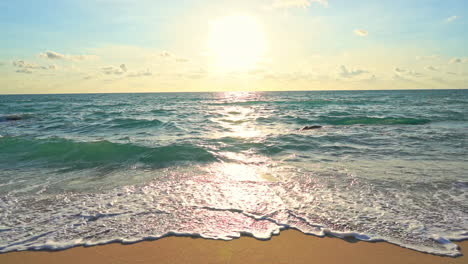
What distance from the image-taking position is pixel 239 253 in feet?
10.6

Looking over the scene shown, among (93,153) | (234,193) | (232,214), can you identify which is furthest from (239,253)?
(93,153)

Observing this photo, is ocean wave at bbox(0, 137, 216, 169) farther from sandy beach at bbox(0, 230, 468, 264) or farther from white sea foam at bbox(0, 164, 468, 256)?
sandy beach at bbox(0, 230, 468, 264)

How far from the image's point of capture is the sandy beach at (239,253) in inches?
123

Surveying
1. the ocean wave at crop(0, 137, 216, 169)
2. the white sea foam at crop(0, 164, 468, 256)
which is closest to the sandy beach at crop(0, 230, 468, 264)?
the white sea foam at crop(0, 164, 468, 256)

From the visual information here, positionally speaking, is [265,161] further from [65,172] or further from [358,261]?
[65,172]

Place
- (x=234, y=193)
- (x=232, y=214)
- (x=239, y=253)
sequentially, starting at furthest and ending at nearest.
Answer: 1. (x=234, y=193)
2. (x=232, y=214)
3. (x=239, y=253)

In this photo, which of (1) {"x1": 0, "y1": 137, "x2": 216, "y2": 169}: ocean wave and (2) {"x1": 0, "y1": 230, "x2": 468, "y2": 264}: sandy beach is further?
(1) {"x1": 0, "y1": 137, "x2": 216, "y2": 169}: ocean wave

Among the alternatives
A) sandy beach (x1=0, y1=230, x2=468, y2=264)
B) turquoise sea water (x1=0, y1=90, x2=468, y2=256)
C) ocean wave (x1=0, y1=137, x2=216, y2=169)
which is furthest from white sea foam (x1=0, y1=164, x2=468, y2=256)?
ocean wave (x1=0, y1=137, x2=216, y2=169)

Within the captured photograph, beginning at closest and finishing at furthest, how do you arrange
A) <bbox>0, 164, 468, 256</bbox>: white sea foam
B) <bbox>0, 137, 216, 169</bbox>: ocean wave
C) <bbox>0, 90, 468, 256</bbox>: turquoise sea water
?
<bbox>0, 164, 468, 256</bbox>: white sea foam, <bbox>0, 90, 468, 256</bbox>: turquoise sea water, <bbox>0, 137, 216, 169</bbox>: ocean wave

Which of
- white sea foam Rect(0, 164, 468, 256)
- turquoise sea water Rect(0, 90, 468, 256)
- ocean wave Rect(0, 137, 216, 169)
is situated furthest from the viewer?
ocean wave Rect(0, 137, 216, 169)

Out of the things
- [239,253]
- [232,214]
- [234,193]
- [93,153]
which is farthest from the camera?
[93,153]

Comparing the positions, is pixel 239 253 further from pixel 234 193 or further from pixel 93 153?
pixel 93 153

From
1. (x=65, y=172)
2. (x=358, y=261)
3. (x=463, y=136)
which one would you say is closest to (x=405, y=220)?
(x=358, y=261)

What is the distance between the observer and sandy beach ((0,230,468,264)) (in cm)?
314
